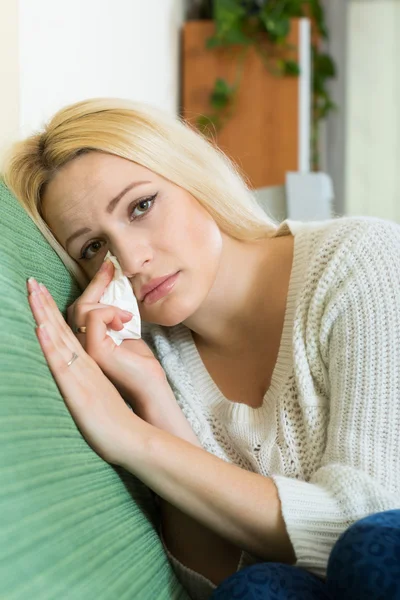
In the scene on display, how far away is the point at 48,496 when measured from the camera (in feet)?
2.44

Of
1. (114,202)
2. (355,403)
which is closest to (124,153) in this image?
(114,202)

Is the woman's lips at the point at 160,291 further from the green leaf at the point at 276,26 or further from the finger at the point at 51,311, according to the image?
the green leaf at the point at 276,26

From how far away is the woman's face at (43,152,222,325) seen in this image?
3.88ft

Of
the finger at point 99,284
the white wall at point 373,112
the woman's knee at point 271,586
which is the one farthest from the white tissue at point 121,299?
the white wall at point 373,112

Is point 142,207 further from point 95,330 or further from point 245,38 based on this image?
point 245,38

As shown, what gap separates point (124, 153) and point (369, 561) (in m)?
0.75

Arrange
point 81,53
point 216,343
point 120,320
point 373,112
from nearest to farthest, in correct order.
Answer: point 120,320, point 216,343, point 81,53, point 373,112

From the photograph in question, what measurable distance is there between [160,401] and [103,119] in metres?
0.47

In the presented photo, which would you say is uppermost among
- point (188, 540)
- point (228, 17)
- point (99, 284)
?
point (228, 17)

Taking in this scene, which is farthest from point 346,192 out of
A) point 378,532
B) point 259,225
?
point 378,532

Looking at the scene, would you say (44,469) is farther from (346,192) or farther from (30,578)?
(346,192)

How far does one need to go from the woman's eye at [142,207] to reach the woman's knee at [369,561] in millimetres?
629

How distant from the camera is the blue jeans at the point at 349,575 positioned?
0.68 m

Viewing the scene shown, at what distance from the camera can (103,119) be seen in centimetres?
122
